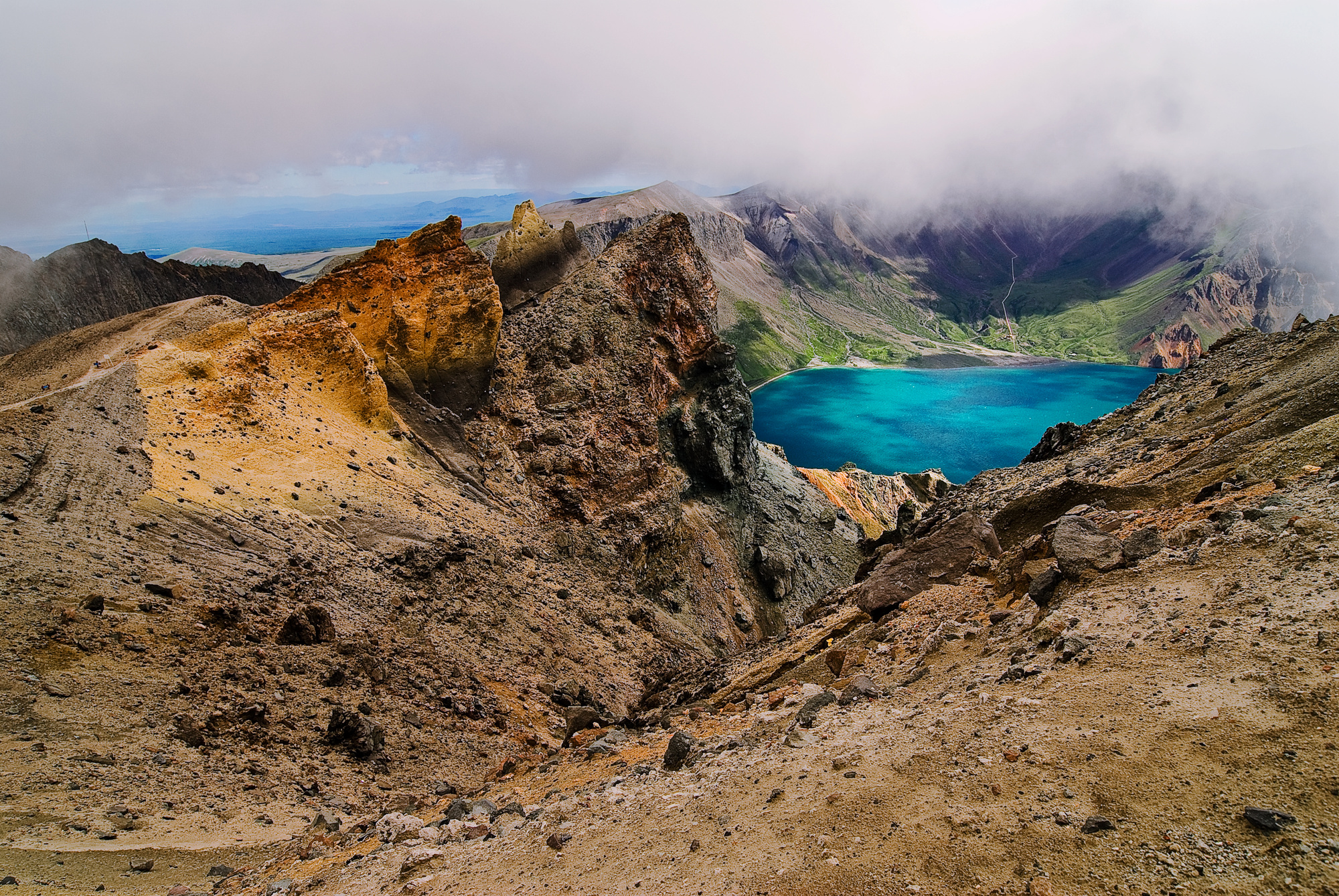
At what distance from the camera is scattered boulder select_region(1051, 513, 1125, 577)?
37.1 feet

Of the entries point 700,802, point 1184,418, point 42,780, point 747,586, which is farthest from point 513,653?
point 1184,418

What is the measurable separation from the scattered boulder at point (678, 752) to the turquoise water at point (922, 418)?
351 ft

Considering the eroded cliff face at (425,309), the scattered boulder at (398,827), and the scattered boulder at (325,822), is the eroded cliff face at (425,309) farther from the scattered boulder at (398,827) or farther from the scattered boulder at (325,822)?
the scattered boulder at (398,827)

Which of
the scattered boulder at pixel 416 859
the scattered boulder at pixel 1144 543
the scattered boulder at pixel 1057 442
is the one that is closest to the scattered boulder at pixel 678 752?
the scattered boulder at pixel 416 859

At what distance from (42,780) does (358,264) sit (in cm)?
2535

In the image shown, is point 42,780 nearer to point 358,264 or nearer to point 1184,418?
point 358,264

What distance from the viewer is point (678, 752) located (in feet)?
38.0

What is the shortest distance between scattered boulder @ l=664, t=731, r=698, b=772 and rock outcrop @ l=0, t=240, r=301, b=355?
141 ft

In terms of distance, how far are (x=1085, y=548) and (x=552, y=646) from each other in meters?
18.8

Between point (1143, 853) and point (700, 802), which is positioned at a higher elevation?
point (1143, 853)

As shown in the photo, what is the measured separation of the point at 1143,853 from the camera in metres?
5.75

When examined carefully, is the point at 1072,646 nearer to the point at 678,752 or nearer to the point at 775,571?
the point at 678,752

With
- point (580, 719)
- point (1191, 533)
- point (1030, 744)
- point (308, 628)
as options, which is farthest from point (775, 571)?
point (1030, 744)

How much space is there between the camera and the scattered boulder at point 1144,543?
10984mm
